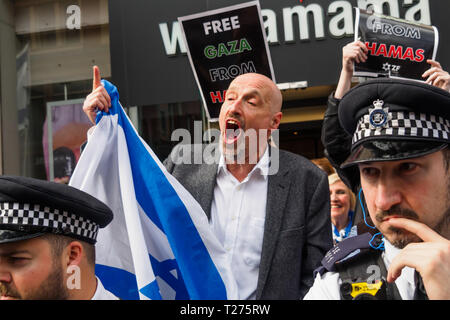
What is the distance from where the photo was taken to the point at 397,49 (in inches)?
142

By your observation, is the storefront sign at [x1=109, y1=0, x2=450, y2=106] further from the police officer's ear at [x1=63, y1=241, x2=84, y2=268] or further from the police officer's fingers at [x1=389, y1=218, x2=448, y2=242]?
the police officer's fingers at [x1=389, y1=218, x2=448, y2=242]

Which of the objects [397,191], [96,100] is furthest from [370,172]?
[96,100]

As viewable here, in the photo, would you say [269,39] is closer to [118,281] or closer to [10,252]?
[118,281]

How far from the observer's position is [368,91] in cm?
184

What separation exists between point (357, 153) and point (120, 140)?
1.43 metres

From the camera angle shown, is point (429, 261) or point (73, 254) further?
point (73, 254)

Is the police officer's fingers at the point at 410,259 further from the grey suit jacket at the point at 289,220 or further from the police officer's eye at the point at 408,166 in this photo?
the grey suit jacket at the point at 289,220

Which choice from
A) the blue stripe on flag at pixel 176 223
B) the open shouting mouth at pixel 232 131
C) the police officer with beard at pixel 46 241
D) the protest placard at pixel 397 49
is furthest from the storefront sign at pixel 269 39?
the police officer with beard at pixel 46 241

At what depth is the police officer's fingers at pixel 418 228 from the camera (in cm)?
150

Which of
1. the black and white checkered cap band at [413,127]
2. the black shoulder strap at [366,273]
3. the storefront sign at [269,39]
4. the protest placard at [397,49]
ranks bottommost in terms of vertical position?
the black shoulder strap at [366,273]

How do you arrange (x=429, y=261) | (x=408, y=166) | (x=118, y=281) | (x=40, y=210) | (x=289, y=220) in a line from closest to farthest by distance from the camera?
1. (x=429, y=261)
2. (x=408, y=166)
3. (x=40, y=210)
4. (x=118, y=281)
5. (x=289, y=220)

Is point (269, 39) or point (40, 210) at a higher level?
point (269, 39)

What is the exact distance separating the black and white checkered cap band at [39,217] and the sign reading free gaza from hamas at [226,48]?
1.81 meters

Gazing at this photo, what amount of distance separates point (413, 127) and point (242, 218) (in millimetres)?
1416
